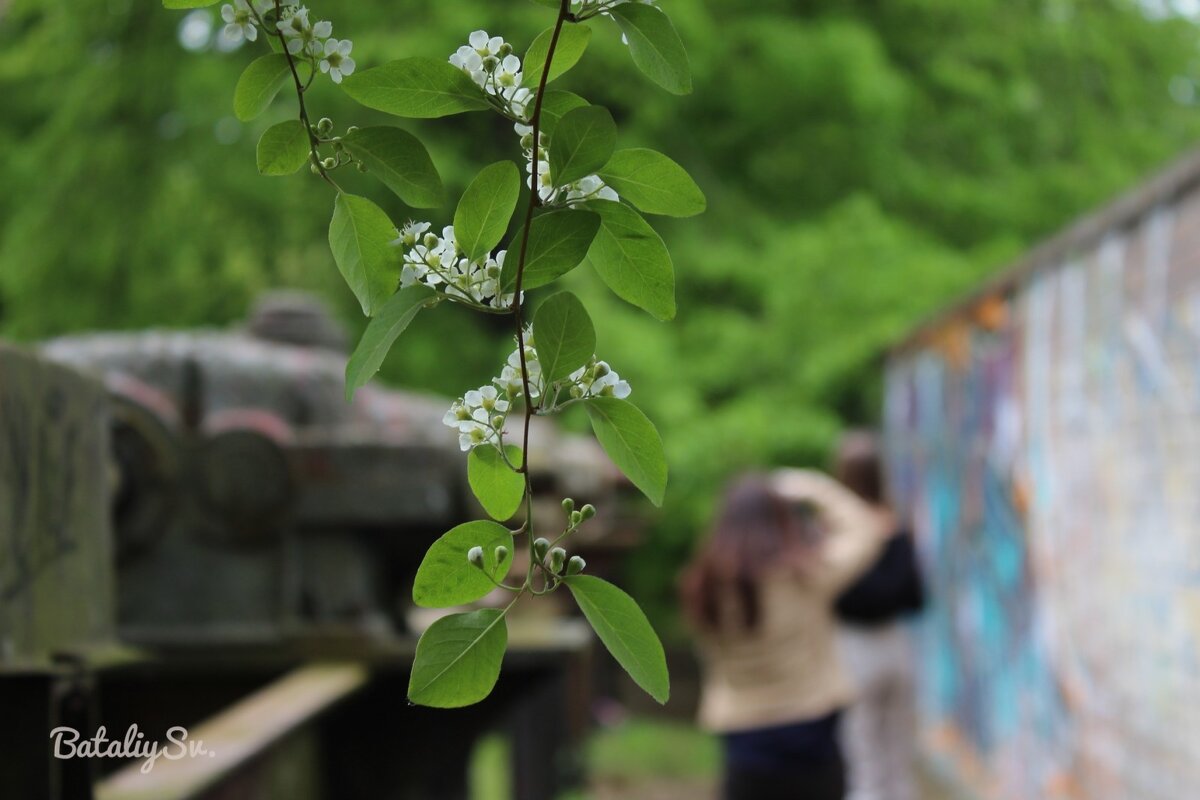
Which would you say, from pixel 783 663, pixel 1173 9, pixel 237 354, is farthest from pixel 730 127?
pixel 237 354

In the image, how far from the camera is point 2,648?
6.14 ft

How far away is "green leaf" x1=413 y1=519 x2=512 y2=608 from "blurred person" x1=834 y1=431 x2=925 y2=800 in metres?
6.12

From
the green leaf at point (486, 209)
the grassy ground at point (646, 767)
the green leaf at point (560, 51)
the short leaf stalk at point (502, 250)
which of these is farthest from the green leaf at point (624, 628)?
the grassy ground at point (646, 767)

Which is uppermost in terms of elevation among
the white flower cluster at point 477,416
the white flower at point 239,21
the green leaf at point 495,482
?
the white flower at point 239,21

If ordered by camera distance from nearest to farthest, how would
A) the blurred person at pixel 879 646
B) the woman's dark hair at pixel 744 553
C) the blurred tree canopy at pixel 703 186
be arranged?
the woman's dark hair at pixel 744 553, the blurred person at pixel 879 646, the blurred tree canopy at pixel 703 186

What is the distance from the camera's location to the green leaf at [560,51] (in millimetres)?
935

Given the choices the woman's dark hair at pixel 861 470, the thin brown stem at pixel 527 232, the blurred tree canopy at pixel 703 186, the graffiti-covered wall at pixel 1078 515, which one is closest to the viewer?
the thin brown stem at pixel 527 232

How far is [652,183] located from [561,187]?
78 mm

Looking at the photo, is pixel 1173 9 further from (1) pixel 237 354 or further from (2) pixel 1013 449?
(1) pixel 237 354

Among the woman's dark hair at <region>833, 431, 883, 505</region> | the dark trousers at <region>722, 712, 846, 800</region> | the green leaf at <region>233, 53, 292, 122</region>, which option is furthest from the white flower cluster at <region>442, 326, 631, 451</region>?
the woman's dark hair at <region>833, 431, 883, 505</region>

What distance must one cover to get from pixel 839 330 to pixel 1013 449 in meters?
3.88

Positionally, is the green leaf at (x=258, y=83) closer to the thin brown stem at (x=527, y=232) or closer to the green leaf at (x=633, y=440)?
the thin brown stem at (x=527, y=232)

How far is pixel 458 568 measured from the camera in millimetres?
905

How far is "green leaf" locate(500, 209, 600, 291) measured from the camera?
2.95ft
